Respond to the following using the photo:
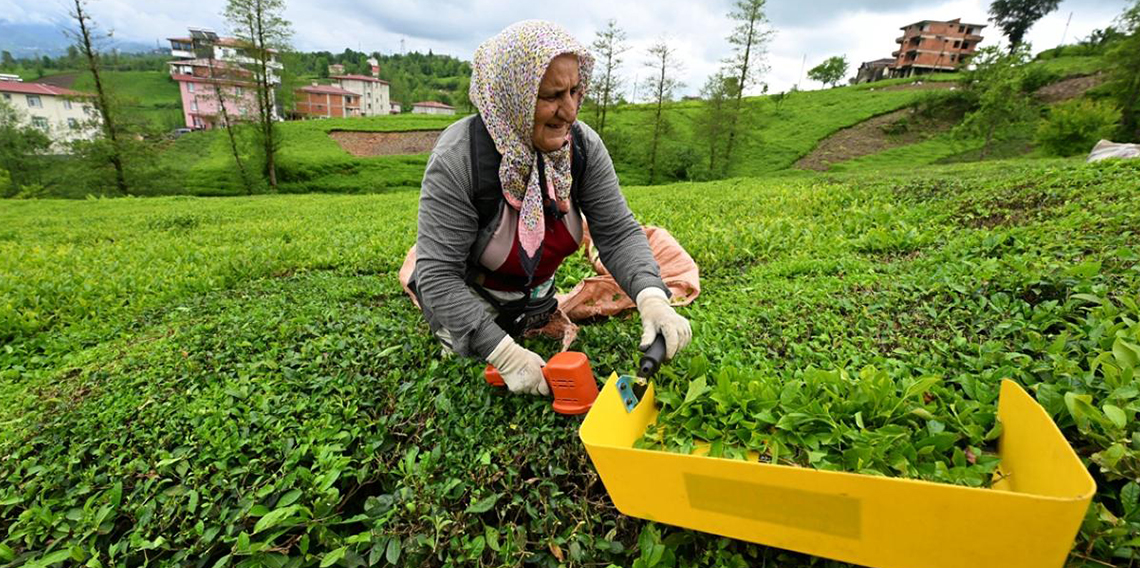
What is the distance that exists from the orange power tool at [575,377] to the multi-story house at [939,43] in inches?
2559

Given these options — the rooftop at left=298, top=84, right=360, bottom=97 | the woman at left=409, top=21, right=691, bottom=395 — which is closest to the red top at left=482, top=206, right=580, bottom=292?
the woman at left=409, top=21, right=691, bottom=395

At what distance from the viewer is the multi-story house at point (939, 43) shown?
5241cm

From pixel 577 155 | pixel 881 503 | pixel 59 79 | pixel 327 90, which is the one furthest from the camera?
pixel 59 79

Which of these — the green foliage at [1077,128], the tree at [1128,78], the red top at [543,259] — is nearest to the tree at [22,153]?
the red top at [543,259]

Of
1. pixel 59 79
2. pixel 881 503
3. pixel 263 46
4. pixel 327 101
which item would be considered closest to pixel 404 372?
pixel 881 503

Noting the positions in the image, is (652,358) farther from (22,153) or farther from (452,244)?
(22,153)

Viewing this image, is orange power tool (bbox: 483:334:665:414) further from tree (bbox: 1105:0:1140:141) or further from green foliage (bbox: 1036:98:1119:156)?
tree (bbox: 1105:0:1140:141)

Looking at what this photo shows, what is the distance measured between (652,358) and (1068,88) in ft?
131

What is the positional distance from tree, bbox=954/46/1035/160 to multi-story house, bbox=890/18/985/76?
1451 inches

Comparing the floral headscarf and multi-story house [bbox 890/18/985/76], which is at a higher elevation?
multi-story house [bbox 890/18/985/76]

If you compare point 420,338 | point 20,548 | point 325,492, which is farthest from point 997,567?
point 20,548

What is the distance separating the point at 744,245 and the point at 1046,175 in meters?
3.07

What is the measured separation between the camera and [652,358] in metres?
2.04

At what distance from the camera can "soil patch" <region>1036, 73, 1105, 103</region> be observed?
28.0 m
